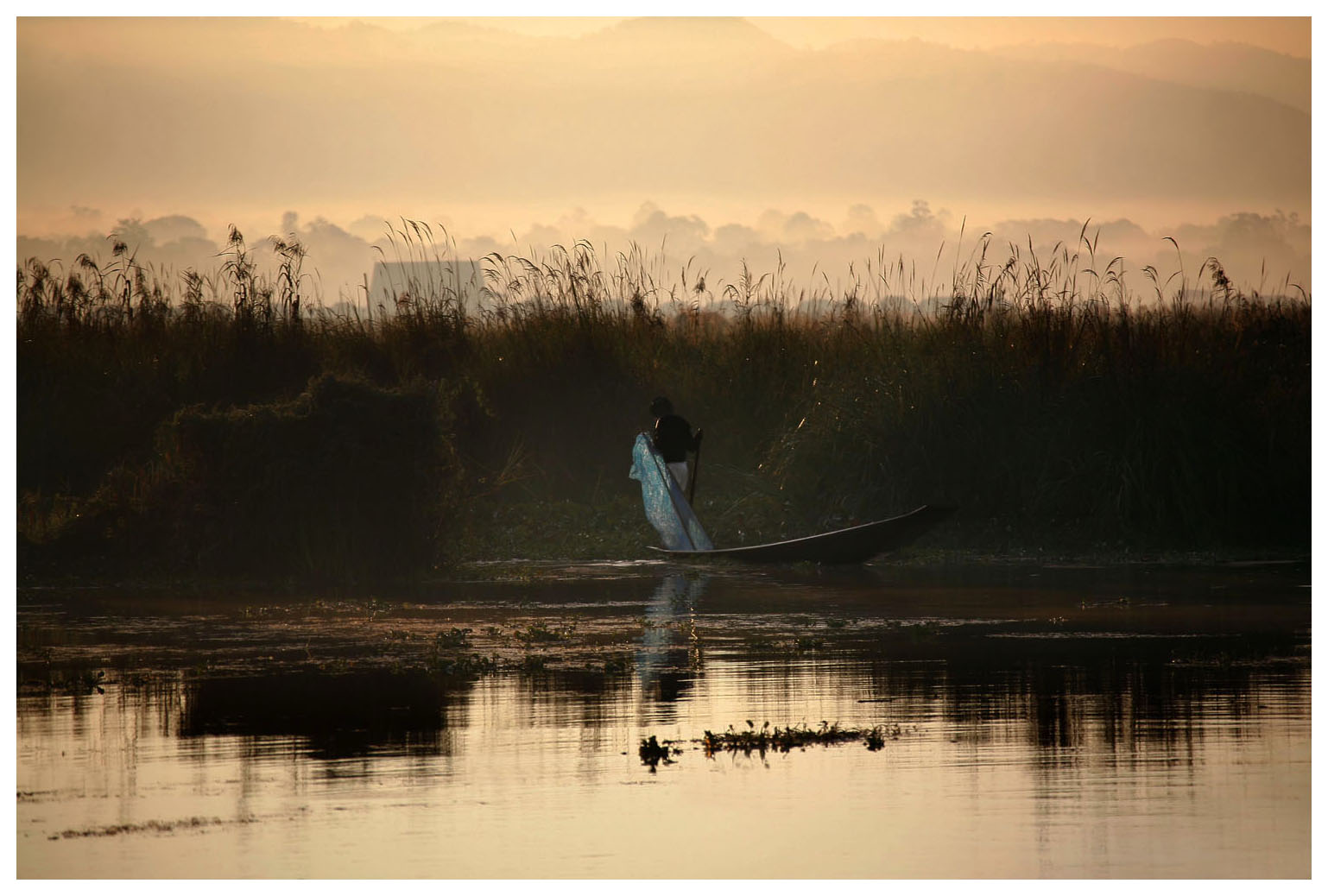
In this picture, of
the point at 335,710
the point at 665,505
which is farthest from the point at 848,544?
the point at 335,710

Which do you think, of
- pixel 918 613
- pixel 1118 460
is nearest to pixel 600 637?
pixel 918 613

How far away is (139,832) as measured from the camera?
22.7 feet

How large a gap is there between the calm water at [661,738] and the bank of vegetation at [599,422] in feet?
6.56

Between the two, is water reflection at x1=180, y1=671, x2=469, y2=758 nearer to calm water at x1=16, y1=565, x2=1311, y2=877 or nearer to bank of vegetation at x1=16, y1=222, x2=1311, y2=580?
calm water at x1=16, y1=565, x2=1311, y2=877

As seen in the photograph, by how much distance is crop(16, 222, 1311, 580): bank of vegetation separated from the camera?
15.6 m

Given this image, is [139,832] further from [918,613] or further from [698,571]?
[698,571]

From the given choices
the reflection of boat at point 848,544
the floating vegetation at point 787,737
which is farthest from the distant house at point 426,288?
the floating vegetation at point 787,737

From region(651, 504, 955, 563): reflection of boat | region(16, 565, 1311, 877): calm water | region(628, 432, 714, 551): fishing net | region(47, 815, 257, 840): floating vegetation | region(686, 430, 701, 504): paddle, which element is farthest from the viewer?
region(686, 430, 701, 504): paddle

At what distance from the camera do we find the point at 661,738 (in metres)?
8.49

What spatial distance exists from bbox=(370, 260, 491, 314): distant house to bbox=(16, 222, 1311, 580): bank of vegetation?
0.06m

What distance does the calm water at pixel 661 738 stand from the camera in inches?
263

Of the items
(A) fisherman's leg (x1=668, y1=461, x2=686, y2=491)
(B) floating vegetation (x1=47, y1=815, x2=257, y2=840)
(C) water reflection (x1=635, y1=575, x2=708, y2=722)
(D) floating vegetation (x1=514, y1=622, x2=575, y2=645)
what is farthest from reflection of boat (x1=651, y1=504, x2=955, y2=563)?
(B) floating vegetation (x1=47, y1=815, x2=257, y2=840)

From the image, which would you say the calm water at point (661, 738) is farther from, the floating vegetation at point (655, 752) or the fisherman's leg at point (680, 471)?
the fisherman's leg at point (680, 471)

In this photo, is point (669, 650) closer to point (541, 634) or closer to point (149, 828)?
point (541, 634)
